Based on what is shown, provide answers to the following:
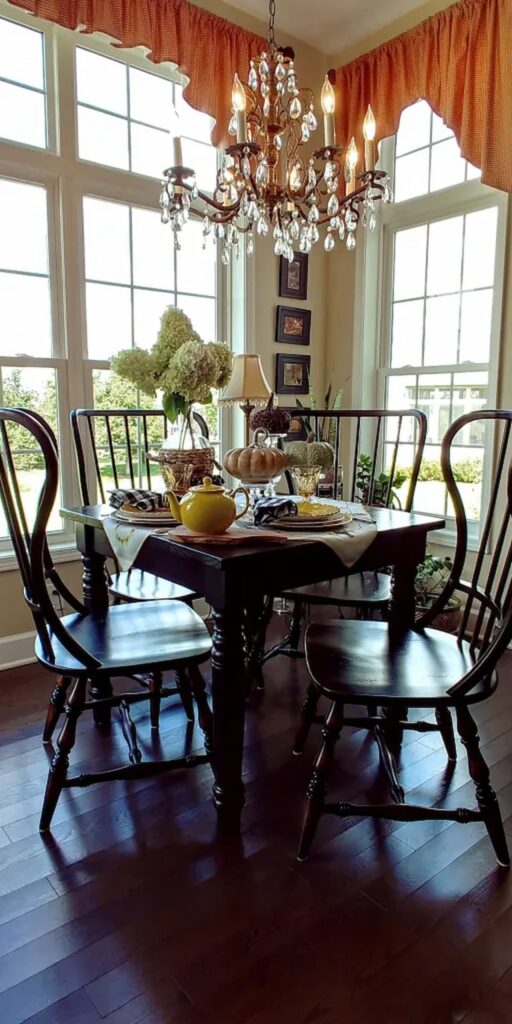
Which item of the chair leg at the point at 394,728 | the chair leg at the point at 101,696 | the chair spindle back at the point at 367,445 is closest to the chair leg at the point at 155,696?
the chair leg at the point at 101,696

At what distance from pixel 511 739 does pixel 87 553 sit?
60.1 inches

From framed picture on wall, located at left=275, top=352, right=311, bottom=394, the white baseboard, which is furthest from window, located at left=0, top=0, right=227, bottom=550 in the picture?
framed picture on wall, located at left=275, top=352, right=311, bottom=394

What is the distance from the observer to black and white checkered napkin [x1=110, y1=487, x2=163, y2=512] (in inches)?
67.3

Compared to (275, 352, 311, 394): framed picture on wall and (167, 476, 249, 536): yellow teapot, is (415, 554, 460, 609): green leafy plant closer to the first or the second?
(275, 352, 311, 394): framed picture on wall

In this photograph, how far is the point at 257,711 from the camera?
2260 millimetres

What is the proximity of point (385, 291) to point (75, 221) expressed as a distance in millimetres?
1742

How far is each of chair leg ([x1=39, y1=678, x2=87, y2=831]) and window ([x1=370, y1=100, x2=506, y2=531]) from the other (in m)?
2.22

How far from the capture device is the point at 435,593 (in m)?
3.02

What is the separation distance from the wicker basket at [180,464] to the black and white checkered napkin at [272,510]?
0.26 meters

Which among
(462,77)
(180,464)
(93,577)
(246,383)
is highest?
(462,77)

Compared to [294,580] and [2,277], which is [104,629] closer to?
[294,580]

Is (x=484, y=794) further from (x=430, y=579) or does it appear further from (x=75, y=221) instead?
(x=75, y=221)

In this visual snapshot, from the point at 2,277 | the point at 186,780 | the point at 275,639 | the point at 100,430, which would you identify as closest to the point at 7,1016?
the point at 186,780

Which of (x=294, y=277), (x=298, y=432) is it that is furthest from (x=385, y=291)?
(x=298, y=432)
